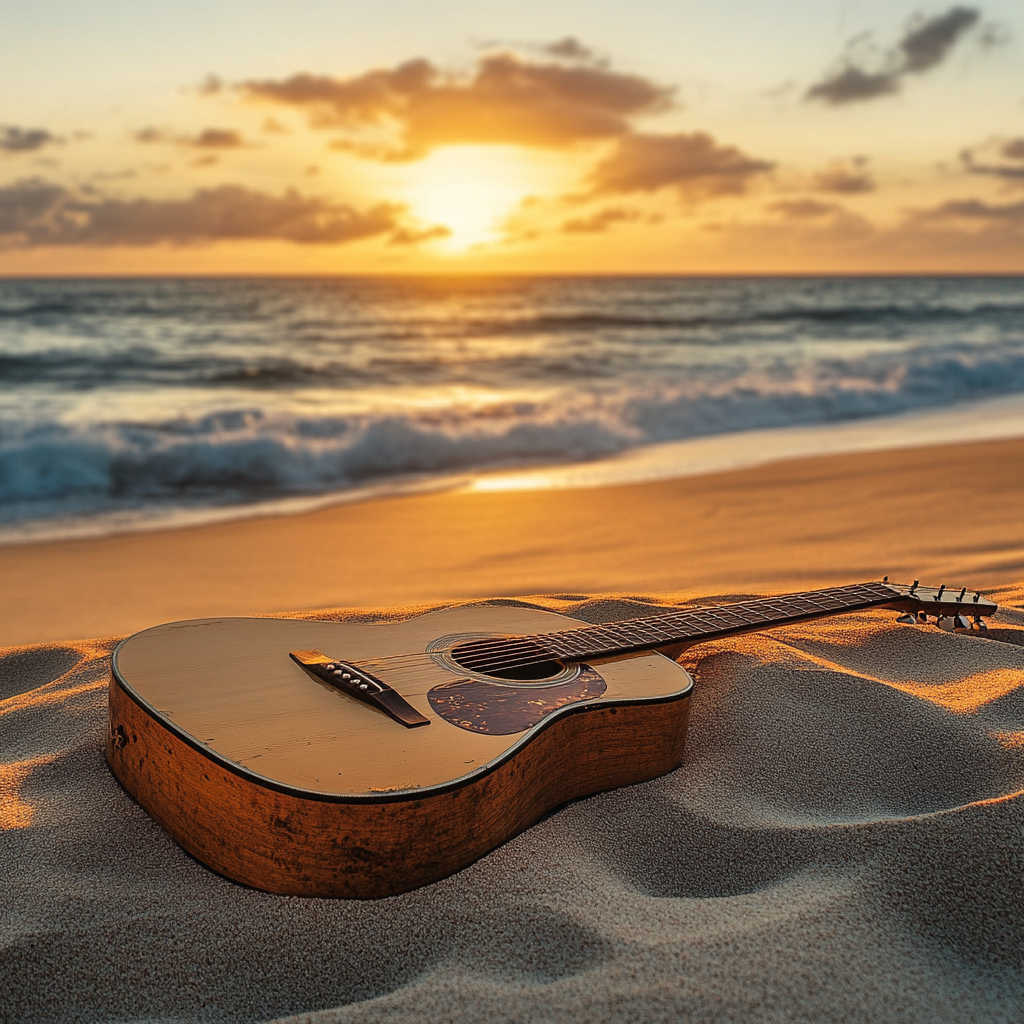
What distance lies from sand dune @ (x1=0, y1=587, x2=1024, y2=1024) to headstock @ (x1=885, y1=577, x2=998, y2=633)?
464 mm

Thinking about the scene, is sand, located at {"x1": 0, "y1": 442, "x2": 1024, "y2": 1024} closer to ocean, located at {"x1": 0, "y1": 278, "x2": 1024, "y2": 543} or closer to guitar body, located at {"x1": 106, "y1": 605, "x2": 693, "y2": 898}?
guitar body, located at {"x1": 106, "y1": 605, "x2": 693, "y2": 898}

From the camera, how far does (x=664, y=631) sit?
1.92m

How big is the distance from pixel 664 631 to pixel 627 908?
2.46ft

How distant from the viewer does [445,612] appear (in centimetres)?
204

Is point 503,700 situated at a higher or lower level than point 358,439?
higher

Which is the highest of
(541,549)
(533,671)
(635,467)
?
(533,671)

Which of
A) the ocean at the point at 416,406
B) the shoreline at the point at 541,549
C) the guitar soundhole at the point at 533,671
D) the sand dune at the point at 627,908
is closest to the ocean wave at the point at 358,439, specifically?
the ocean at the point at 416,406

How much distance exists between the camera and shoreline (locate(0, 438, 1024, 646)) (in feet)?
10.8

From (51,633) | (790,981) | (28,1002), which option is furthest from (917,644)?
(51,633)

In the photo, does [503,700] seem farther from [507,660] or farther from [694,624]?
[694,624]

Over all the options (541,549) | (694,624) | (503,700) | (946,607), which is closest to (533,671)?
(503,700)

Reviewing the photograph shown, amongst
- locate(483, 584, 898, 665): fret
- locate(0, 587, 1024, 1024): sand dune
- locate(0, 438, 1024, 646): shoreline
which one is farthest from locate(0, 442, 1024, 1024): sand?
locate(0, 438, 1024, 646): shoreline

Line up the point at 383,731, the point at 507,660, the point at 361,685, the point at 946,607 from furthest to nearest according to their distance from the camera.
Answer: the point at 946,607
the point at 507,660
the point at 361,685
the point at 383,731

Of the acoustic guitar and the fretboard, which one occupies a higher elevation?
the fretboard
